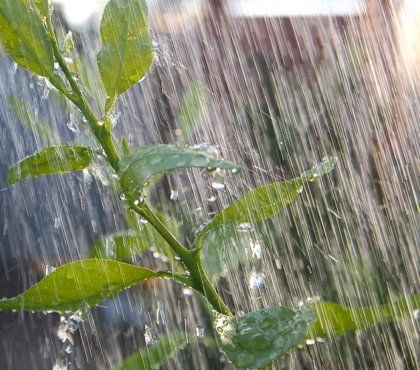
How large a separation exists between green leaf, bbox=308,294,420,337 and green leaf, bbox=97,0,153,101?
0.49ft

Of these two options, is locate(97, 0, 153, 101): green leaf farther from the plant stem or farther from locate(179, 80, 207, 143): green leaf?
locate(179, 80, 207, 143): green leaf

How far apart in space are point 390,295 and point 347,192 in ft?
0.96

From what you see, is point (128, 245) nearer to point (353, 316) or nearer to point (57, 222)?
point (353, 316)

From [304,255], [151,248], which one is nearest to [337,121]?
[304,255]

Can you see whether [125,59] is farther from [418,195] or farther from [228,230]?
[418,195]

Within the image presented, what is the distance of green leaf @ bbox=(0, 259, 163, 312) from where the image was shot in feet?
1.16

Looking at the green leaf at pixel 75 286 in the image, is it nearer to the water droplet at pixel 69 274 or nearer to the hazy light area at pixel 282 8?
the water droplet at pixel 69 274

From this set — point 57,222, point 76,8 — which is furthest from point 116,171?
point 57,222

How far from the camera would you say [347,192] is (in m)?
0.87

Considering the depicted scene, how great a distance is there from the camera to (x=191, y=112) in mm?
560

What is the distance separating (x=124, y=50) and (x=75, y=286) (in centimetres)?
12

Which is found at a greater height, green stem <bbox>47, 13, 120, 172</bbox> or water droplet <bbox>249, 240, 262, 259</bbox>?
green stem <bbox>47, 13, 120, 172</bbox>

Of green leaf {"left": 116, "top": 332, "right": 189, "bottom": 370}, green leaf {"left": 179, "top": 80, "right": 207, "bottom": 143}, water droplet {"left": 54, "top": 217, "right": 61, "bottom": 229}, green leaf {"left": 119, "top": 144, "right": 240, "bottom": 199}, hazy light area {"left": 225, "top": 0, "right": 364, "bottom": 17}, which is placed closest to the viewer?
green leaf {"left": 119, "top": 144, "right": 240, "bottom": 199}

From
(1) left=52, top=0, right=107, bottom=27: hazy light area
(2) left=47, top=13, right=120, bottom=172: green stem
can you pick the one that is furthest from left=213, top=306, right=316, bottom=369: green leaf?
(1) left=52, top=0, right=107, bottom=27: hazy light area
